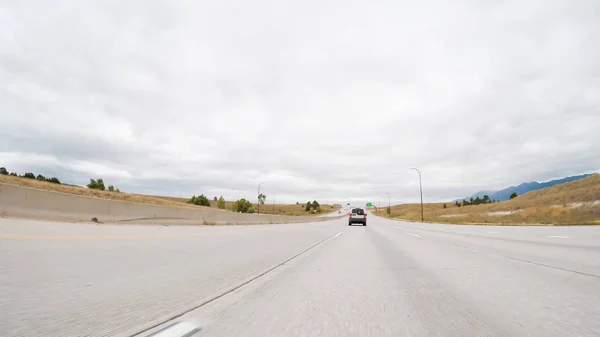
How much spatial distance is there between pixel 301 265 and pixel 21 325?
5.78 meters

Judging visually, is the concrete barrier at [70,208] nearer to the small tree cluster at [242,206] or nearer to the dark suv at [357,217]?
the dark suv at [357,217]

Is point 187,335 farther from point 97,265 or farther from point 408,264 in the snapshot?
point 408,264

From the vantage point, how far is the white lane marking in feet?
10.1

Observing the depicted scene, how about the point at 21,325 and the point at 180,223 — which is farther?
the point at 180,223

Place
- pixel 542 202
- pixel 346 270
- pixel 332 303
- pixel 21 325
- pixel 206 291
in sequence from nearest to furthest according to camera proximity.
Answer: pixel 21 325, pixel 332 303, pixel 206 291, pixel 346 270, pixel 542 202

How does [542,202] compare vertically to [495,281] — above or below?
above

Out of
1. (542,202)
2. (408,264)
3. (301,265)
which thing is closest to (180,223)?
(301,265)

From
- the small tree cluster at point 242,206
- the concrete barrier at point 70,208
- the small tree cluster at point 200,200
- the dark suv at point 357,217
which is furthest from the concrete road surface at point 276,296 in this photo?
the small tree cluster at point 200,200

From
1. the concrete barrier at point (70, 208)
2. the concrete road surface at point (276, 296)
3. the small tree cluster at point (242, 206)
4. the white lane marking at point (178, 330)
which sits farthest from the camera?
the small tree cluster at point (242, 206)

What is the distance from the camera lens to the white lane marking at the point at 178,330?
10.1 feet

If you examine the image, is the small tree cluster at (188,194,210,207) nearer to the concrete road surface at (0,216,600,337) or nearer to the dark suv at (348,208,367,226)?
the dark suv at (348,208,367,226)

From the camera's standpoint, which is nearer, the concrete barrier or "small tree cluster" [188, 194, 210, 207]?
the concrete barrier

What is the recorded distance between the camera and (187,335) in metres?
3.12

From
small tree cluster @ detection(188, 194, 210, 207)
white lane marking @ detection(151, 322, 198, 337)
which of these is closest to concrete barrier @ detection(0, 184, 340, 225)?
white lane marking @ detection(151, 322, 198, 337)
